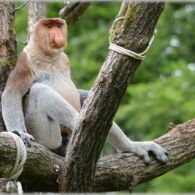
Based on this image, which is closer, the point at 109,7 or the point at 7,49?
the point at 7,49

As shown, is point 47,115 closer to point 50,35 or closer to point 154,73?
point 50,35

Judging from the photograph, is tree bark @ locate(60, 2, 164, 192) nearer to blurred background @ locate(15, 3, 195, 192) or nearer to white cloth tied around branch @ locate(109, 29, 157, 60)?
white cloth tied around branch @ locate(109, 29, 157, 60)

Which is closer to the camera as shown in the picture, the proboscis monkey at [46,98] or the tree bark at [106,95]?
the tree bark at [106,95]

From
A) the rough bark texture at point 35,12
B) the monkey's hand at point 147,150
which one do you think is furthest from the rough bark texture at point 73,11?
the monkey's hand at point 147,150

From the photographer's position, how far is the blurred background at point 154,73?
1020 centimetres

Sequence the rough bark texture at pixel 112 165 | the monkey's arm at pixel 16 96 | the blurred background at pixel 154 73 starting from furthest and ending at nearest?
1. the blurred background at pixel 154 73
2. the monkey's arm at pixel 16 96
3. the rough bark texture at pixel 112 165

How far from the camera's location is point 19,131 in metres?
4.98

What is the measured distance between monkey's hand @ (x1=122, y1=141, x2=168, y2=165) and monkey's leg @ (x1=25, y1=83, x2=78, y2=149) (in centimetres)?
49

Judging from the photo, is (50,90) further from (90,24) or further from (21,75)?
(90,24)

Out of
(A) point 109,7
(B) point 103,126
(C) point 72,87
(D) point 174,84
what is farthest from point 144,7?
(A) point 109,7

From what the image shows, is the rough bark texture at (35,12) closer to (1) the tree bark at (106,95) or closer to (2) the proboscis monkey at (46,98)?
(2) the proboscis monkey at (46,98)

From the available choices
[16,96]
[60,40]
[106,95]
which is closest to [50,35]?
[60,40]

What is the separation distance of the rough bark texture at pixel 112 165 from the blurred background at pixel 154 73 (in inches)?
160

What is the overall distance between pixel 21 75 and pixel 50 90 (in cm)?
26
